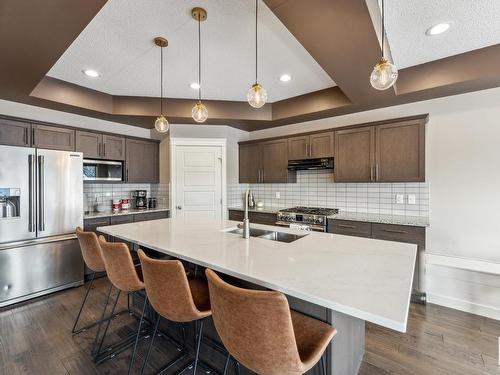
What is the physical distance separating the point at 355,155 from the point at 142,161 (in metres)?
3.58

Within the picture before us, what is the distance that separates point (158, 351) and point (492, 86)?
4224 millimetres

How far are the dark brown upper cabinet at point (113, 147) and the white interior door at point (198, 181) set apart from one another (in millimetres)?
890

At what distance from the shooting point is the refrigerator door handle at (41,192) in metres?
3.03

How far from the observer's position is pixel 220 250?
1741 mm

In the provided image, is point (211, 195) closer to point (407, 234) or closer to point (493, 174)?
point (407, 234)

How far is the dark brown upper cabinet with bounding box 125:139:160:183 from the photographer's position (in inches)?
169

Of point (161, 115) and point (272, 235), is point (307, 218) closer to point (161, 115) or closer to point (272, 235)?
point (272, 235)

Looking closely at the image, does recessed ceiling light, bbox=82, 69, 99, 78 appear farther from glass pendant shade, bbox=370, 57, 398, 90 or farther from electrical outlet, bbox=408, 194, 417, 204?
electrical outlet, bbox=408, 194, 417, 204

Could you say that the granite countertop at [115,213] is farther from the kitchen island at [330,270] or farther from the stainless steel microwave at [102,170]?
the kitchen island at [330,270]

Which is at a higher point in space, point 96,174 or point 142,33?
point 142,33

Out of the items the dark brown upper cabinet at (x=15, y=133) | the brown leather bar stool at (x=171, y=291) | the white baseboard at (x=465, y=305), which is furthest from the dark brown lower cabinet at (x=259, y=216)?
the dark brown upper cabinet at (x=15, y=133)

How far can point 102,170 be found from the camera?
156 inches

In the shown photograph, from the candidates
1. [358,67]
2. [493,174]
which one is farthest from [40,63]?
[493,174]

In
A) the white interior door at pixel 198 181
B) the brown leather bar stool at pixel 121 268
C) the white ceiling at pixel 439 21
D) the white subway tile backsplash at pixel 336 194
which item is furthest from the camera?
the white interior door at pixel 198 181
